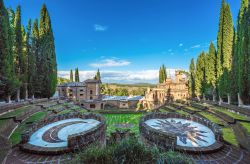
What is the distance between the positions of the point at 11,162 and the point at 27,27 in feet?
73.8

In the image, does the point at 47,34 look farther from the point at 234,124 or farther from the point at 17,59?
the point at 234,124

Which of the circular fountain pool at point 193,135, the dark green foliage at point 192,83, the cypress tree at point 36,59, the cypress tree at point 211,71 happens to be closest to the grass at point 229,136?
the circular fountain pool at point 193,135

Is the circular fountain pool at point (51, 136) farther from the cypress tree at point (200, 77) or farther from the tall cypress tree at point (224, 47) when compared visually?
the cypress tree at point (200, 77)

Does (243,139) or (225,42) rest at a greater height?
(225,42)

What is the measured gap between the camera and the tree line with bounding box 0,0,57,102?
13906 millimetres

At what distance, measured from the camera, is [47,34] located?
25.9m

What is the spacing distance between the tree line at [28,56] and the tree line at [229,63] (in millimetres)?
23028

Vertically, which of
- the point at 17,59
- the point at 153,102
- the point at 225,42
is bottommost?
the point at 153,102

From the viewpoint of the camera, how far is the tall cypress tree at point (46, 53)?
76.8ft

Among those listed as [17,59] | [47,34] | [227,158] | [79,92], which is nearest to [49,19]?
[47,34]

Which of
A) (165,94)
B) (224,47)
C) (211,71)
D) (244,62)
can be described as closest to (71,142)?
(244,62)

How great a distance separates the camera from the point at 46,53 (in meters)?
24.5

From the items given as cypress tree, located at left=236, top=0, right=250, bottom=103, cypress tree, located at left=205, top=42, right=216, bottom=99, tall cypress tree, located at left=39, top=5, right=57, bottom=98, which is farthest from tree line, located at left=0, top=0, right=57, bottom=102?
cypress tree, located at left=205, top=42, right=216, bottom=99

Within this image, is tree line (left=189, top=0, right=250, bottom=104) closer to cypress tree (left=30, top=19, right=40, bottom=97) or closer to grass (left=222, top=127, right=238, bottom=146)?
grass (left=222, top=127, right=238, bottom=146)
